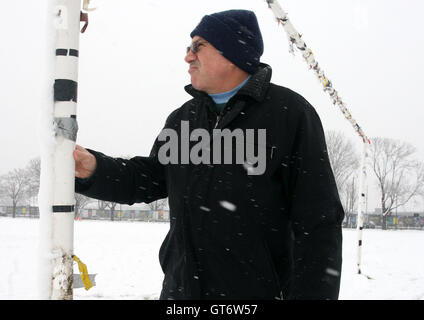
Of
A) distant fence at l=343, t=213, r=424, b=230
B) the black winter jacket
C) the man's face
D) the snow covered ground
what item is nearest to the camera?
the black winter jacket

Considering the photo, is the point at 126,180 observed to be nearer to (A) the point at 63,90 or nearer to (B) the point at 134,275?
(A) the point at 63,90

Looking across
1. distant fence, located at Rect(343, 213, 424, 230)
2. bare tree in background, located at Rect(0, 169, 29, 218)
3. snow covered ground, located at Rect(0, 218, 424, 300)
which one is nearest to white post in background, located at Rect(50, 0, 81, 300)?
snow covered ground, located at Rect(0, 218, 424, 300)

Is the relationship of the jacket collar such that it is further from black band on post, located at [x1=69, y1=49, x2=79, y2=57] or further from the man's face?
black band on post, located at [x1=69, y1=49, x2=79, y2=57]

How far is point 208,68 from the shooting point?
2.18m

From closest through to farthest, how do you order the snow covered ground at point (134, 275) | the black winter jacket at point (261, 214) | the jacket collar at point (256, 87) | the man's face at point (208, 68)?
the black winter jacket at point (261, 214), the jacket collar at point (256, 87), the man's face at point (208, 68), the snow covered ground at point (134, 275)

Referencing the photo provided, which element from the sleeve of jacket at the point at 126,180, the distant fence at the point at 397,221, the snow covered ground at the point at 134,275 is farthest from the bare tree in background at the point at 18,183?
the sleeve of jacket at the point at 126,180

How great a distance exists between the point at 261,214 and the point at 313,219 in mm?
255

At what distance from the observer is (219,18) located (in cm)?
231

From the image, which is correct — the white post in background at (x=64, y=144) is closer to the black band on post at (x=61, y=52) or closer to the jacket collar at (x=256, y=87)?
the black band on post at (x=61, y=52)

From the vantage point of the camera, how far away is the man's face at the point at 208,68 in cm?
216

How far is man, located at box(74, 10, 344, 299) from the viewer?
1775 mm

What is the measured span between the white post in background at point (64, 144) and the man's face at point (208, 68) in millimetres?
721

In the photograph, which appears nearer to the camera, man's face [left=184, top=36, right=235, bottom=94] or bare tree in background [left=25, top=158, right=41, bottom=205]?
man's face [left=184, top=36, right=235, bottom=94]
